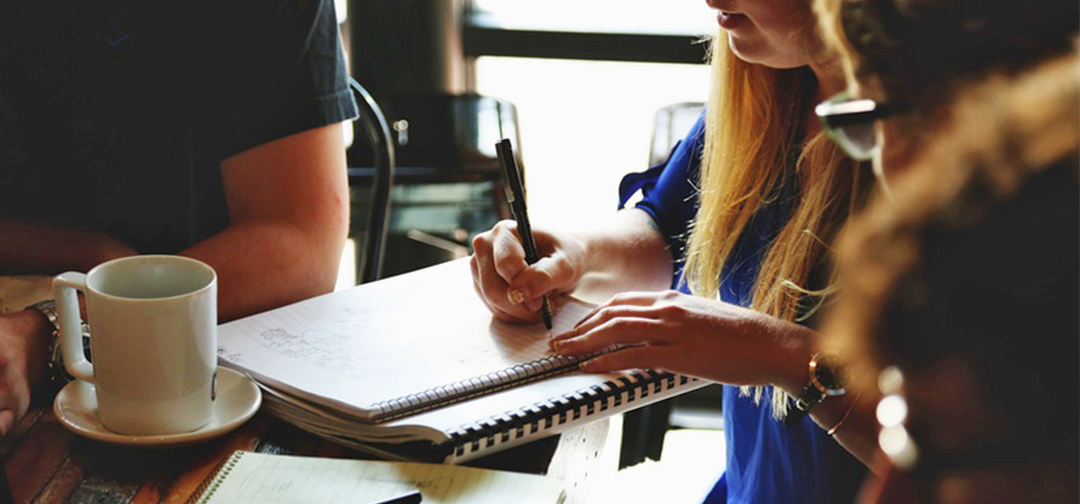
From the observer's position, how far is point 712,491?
1.20 m

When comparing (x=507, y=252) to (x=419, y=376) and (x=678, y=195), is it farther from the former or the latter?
(x=678, y=195)

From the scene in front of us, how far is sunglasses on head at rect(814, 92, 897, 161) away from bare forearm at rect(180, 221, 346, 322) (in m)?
0.74

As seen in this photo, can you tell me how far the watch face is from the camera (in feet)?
2.78

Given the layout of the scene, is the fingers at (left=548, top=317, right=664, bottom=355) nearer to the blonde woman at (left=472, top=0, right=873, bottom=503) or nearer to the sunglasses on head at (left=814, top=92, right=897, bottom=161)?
the blonde woman at (left=472, top=0, right=873, bottom=503)

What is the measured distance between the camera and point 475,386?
82 centimetres

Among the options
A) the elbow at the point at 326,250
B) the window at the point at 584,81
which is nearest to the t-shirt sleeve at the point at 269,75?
the elbow at the point at 326,250

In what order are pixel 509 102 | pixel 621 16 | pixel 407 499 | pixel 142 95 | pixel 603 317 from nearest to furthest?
pixel 407 499, pixel 603 317, pixel 142 95, pixel 509 102, pixel 621 16

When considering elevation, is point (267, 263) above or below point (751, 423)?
above

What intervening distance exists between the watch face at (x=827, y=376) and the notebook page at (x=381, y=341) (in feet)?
0.76

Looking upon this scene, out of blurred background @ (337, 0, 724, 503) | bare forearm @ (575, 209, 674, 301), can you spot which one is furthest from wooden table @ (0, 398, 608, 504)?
blurred background @ (337, 0, 724, 503)

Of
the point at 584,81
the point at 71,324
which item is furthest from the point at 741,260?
the point at 584,81

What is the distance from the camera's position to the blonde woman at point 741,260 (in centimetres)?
87

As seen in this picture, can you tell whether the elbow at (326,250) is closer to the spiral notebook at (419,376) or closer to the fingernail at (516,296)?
the spiral notebook at (419,376)

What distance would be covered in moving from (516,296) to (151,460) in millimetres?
354
